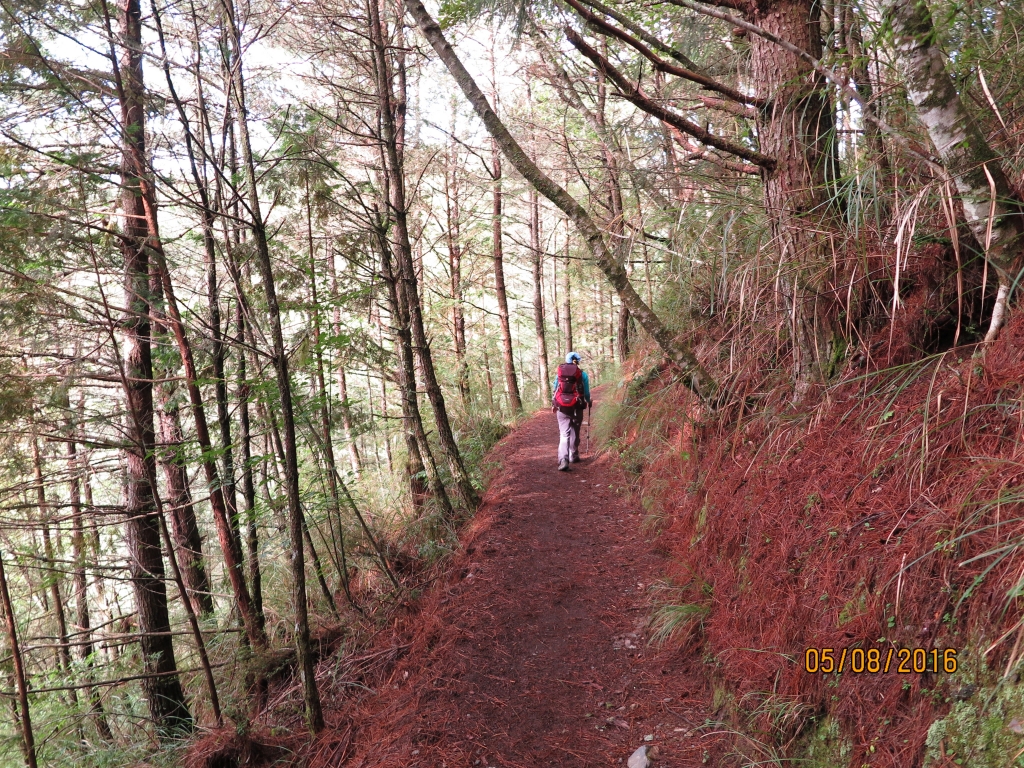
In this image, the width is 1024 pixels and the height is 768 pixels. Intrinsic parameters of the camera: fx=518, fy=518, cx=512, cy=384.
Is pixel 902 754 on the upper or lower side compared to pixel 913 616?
lower

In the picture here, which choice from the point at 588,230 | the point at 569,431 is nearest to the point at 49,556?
the point at 569,431

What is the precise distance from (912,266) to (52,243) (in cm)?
637

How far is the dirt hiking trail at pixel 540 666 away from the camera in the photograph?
10.5 feet

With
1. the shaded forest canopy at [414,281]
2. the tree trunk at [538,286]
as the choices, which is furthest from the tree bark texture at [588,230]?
the tree trunk at [538,286]

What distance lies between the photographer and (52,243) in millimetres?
4309

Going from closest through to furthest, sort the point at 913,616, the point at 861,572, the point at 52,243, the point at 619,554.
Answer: the point at 913,616
the point at 861,572
the point at 52,243
the point at 619,554

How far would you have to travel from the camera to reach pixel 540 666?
392 cm

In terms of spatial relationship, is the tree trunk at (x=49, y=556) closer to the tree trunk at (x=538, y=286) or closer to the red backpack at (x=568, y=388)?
the red backpack at (x=568, y=388)

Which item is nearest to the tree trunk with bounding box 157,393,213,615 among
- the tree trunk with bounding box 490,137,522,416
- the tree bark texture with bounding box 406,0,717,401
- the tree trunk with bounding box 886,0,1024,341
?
the tree bark texture with bounding box 406,0,717,401

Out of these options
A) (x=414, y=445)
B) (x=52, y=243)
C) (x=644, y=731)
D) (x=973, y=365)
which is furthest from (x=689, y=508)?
(x=52, y=243)

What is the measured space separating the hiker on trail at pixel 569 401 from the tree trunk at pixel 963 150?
18.2 ft

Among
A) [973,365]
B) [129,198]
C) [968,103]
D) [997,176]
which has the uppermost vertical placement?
[129,198]

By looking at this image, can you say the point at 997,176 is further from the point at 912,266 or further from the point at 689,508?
the point at 689,508
